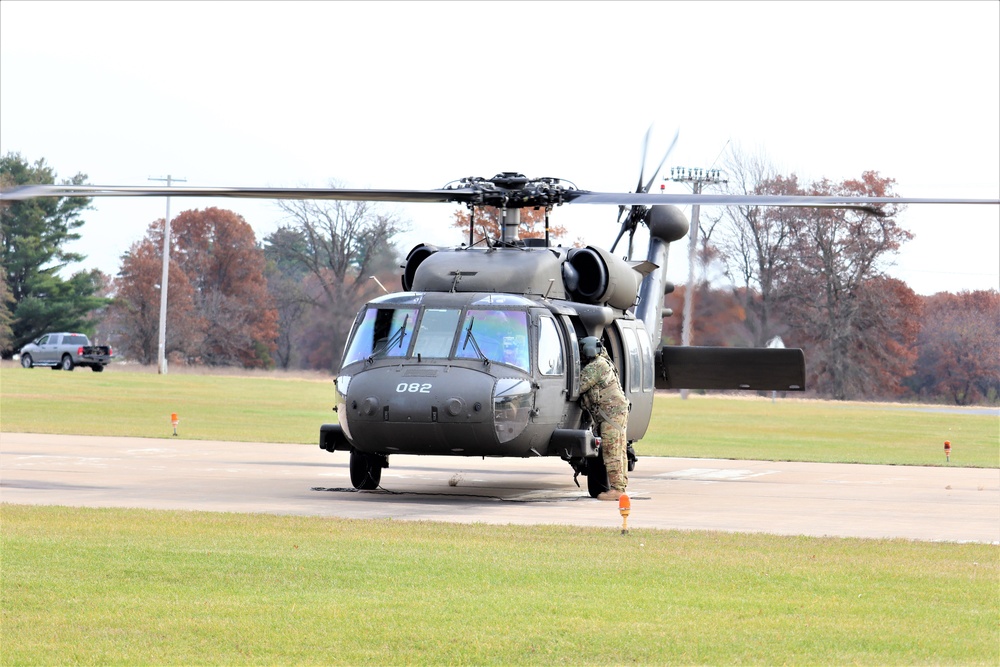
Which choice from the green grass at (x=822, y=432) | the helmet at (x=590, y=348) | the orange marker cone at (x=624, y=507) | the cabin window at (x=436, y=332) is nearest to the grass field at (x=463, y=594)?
the orange marker cone at (x=624, y=507)

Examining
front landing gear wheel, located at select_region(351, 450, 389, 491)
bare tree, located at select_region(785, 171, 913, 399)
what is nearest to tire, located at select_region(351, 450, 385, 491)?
front landing gear wheel, located at select_region(351, 450, 389, 491)

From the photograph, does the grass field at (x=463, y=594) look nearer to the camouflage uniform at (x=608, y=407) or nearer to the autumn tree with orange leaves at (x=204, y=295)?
the camouflage uniform at (x=608, y=407)

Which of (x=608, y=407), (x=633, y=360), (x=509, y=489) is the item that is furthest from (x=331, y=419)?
(x=608, y=407)

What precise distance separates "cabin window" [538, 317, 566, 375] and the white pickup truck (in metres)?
53.1

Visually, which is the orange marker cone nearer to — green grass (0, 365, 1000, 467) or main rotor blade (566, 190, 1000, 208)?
main rotor blade (566, 190, 1000, 208)

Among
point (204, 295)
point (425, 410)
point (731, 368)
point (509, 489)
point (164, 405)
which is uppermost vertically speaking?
point (204, 295)

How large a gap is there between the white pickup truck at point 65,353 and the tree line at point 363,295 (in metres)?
4.23

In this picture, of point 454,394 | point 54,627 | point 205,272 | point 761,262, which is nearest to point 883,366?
point 761,262

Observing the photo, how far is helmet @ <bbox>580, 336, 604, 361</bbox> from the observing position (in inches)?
665

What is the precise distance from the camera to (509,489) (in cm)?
1908

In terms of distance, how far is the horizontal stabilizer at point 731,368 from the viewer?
2038cm

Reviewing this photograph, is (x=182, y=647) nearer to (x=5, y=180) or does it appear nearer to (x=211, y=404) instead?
(x=211, y=404)

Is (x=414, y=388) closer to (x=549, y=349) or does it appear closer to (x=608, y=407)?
(x=549, y=349)

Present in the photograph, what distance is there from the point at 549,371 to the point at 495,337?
855mm
